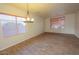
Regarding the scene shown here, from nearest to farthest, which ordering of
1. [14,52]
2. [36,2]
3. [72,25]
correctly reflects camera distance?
[36,2] → [14,52] → [72,25]

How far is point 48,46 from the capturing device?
1900 mm

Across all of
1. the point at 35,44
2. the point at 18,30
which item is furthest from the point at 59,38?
the point at 18,30

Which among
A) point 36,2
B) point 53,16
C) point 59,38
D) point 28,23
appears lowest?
point 59,38

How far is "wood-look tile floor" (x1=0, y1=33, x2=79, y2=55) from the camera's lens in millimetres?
1827

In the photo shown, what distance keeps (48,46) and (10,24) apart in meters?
0.86

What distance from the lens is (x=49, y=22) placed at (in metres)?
2.04

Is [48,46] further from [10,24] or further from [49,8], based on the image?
[10,24]

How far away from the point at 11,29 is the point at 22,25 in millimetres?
222

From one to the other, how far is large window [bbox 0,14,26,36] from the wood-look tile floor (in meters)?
0.29

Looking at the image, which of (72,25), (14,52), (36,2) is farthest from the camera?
(72,25)

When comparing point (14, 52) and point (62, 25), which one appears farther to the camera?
point (62, 25)

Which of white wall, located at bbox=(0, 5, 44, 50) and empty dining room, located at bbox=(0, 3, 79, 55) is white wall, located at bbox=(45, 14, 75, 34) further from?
white wall, located at bbox=(0, 5, 44, 50)

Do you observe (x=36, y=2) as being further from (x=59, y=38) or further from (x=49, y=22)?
(x=59, y=38)

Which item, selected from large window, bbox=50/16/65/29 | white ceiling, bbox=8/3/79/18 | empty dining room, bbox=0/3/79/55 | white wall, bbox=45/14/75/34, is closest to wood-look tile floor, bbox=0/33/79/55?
empty dining room, bbox=0/3/79/55
